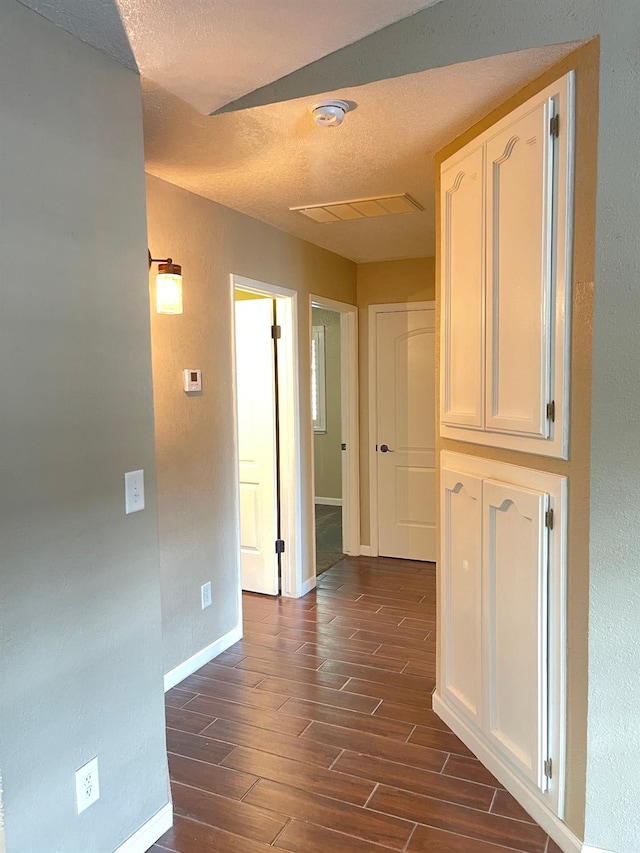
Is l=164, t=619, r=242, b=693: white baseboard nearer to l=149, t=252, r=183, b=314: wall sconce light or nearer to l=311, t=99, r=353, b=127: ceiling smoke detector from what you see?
l=149, t=252, r=183, b=314: wall sconce light

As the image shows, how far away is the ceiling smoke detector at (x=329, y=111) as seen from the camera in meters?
1.98

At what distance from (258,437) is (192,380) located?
114 cm

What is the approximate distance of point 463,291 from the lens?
2258 mm

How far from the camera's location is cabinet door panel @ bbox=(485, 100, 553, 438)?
5.84ft

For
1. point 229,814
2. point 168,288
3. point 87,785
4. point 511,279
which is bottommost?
point 229,814

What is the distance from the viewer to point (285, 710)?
267 cm

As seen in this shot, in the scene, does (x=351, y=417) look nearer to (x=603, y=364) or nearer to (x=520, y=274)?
(x=520, y=274)

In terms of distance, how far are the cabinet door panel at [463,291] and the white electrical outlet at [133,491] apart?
120 centimetres

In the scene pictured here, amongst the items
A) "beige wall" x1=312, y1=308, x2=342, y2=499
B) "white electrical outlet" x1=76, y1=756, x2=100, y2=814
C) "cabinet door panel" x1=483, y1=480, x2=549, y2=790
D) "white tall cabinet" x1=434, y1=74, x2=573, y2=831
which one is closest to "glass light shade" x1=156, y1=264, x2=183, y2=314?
"white tall cabinet" x1=434, y1=74, x2=573, y2=831

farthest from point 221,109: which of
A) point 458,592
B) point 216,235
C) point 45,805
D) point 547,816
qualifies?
point 547,816

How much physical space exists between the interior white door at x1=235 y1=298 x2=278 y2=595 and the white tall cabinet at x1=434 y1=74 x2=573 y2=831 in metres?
1.73

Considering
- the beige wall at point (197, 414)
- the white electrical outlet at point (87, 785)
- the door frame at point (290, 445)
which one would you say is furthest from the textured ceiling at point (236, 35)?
the white electrical outlet at point (87, 785)

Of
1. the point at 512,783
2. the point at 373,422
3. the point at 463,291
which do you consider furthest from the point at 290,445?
the point at 512,783

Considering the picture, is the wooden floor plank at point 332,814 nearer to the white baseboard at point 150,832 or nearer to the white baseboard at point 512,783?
the white baseboard at point 150,832
